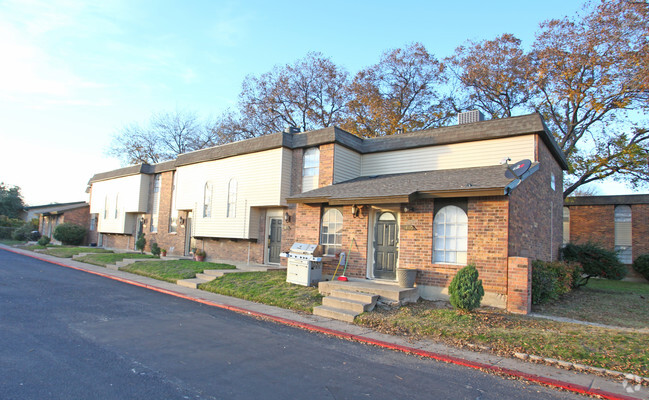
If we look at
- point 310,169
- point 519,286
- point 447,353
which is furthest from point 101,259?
point 519,286

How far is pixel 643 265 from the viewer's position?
66.7ft

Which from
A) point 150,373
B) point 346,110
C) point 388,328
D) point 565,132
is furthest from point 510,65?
point 150,373

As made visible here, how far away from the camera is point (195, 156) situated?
62.4ft

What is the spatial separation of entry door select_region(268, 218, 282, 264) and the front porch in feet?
19.1

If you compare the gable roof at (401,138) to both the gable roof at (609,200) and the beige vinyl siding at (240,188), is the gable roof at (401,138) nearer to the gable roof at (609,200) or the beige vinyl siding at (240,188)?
the beige vinyl siding at (240,188)

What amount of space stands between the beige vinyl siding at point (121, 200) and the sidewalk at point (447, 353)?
14.4 metres

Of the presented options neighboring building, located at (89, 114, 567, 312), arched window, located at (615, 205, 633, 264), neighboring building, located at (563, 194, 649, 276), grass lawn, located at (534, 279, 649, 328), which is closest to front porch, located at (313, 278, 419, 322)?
neighboring building, located at (89, 114, 567, 312)

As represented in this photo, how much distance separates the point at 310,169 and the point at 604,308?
1000cm

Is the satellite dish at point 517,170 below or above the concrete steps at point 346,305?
above

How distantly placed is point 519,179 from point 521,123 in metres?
2.96

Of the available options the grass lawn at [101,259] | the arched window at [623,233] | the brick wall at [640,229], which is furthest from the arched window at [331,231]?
the brick wall at [640,229]

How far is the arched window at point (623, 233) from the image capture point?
854 inches

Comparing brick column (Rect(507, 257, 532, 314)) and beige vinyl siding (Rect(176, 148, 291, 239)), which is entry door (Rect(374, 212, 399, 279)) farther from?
beige vinyl siding (Rect(176, 148, 291, 239))

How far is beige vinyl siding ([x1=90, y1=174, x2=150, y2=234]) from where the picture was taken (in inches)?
941
